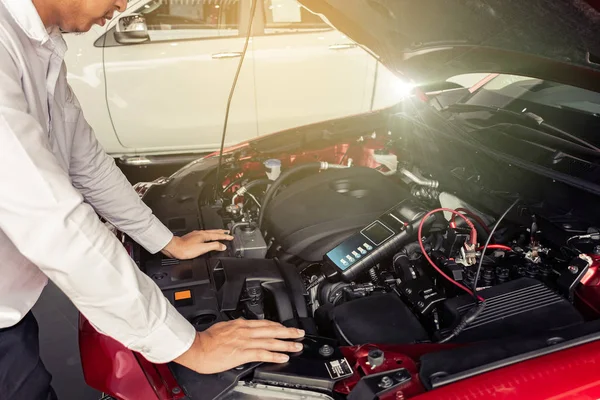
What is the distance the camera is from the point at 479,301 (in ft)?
4.27

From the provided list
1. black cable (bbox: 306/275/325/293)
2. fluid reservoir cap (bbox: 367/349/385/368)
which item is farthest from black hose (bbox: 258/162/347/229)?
fluid reservoir cap (bbox: 367/349/385/368)

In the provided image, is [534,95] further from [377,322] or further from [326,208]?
[377,322]

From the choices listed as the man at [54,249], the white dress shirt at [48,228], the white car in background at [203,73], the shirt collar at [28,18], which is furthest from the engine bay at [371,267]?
the white car in background at [203,73]

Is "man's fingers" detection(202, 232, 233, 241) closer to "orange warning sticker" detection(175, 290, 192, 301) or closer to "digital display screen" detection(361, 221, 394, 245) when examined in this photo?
"orange warning sticker" detection(175, 290, 192, 301)

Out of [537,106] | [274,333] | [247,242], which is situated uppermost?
[537,106]

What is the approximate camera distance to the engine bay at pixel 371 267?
1268 mm

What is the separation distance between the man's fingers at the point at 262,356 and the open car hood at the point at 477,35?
98 cm

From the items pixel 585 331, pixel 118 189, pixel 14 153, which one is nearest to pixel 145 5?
pixel 118 189

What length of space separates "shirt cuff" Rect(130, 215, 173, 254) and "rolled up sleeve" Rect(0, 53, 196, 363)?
1.70 ft

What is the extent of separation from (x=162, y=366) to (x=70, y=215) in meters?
0.48

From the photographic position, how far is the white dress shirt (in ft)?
2.93

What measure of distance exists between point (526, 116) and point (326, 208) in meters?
0.84

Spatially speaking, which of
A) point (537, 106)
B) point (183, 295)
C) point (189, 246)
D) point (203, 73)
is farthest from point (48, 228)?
point (203, 73)

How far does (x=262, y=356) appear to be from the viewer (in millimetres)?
1121
